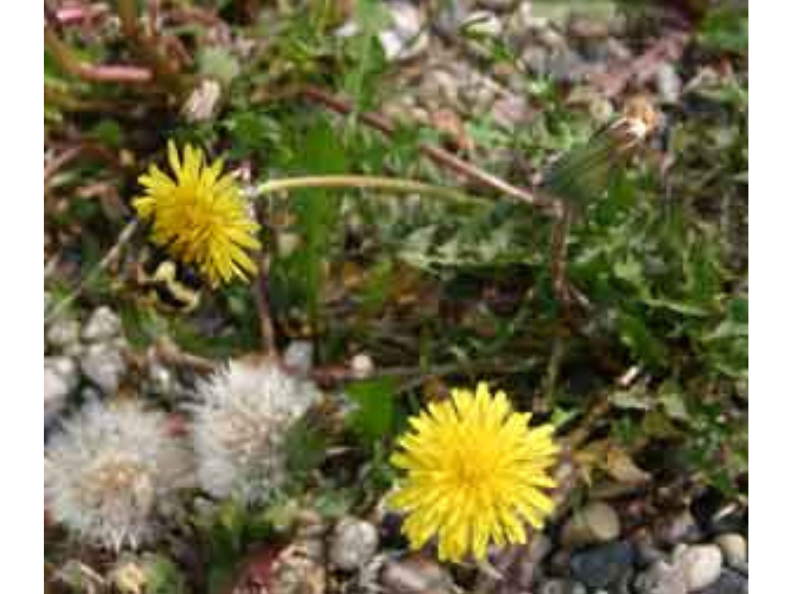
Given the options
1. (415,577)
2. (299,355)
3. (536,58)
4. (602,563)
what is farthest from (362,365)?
(536,58)

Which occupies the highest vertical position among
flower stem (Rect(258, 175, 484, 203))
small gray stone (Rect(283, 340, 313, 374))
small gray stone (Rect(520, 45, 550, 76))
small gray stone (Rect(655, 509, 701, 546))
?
small gray stone (Rect(520, 45, 550, 76))

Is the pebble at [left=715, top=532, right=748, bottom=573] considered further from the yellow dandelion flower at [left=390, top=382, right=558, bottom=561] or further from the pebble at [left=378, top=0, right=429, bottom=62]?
the pebble at [left=378, top=0, right=429, bottom=62]

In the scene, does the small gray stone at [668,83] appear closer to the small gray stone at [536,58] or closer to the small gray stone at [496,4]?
the small gray stone at [536,58]

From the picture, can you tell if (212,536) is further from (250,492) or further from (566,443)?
(566,443)

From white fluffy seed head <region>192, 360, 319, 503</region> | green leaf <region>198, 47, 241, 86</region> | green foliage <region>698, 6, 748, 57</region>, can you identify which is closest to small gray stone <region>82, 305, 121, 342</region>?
white fluffy seed head <region>192, 360, 319, 503</region>

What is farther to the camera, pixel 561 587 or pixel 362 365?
pixel 362 365

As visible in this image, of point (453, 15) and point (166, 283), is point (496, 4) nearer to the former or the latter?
point (453, 15)

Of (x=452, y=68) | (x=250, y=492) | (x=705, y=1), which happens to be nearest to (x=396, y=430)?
(x=250, y=492)
